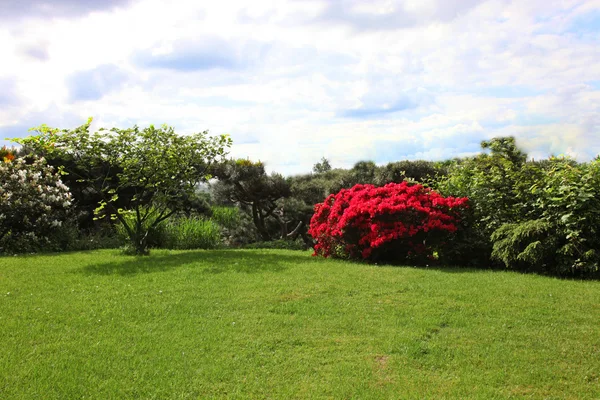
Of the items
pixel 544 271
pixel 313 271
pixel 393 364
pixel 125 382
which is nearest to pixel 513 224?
pixel 544 271

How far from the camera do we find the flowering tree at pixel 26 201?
1140 cm

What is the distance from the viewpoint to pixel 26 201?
37.9 ft

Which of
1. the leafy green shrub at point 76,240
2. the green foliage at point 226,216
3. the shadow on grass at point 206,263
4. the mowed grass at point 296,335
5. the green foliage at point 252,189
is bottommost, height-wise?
the mowed grass at point 296,335

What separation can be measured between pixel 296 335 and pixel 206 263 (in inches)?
157

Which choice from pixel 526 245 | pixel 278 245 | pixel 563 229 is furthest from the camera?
pixel 278 245

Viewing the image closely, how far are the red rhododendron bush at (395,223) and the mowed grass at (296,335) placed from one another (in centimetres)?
114

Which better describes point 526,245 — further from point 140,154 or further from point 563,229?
point 140,154

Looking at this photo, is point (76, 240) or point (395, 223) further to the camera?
point (76, 240)

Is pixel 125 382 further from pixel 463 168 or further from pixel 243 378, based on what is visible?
pixel 463 168

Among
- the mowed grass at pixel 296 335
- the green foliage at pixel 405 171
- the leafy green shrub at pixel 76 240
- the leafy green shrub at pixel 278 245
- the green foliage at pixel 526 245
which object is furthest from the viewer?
the green foliage at pixel 405 171

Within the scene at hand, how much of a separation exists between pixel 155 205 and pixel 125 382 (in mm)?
8282

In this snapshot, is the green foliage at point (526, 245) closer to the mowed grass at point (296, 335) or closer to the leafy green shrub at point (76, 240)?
the mowed grass at point (296, 335)

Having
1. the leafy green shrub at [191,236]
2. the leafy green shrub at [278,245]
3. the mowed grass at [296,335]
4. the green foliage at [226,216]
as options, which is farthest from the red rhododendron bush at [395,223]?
the green foliage at [226,216]

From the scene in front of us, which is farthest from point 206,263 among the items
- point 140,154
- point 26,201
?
point 26,201
